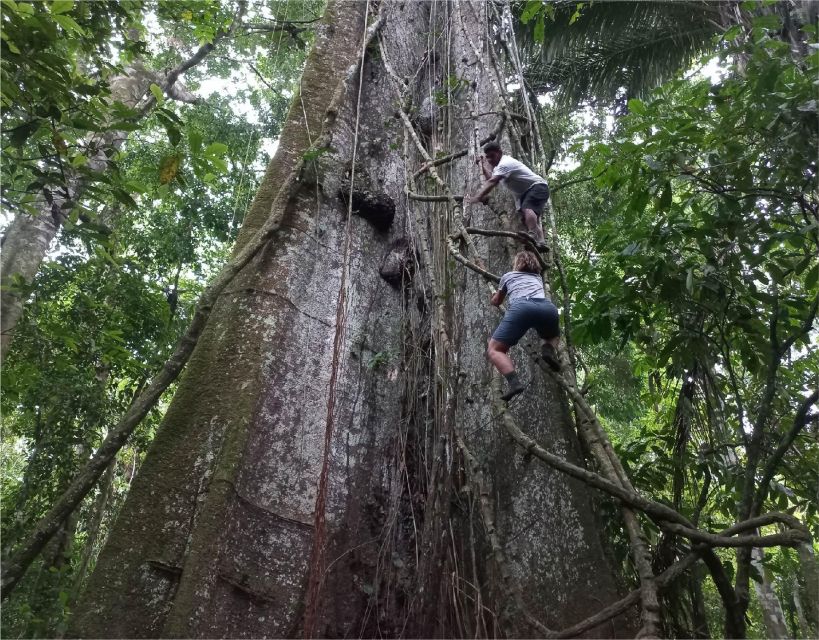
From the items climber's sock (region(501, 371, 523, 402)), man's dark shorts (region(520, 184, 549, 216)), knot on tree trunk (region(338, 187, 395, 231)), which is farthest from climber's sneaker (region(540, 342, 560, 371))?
knot on tree trunk (region(338, 187, 395, 231))

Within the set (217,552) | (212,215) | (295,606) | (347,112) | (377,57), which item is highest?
(212,215)

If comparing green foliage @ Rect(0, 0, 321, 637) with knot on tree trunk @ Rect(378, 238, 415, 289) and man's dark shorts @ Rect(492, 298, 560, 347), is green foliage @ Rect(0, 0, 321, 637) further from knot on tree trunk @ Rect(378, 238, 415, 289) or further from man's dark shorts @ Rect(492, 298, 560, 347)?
man's dark shorts @ Rect(492, 298, 560, 347)

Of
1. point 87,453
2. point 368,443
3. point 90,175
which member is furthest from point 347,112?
point 87,453

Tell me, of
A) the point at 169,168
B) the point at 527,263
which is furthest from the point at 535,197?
the point at 169,168

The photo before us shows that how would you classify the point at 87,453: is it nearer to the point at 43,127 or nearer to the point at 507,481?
the point at 43,127

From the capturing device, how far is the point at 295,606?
1821mm

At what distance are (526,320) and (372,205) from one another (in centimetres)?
106

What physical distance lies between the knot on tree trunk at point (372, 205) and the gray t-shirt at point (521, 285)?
2.56 feet

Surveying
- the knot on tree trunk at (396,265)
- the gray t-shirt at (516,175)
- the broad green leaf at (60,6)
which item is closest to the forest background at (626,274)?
the broad green leaf at (60,6)

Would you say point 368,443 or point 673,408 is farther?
point 673,408

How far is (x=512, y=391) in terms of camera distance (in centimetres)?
218

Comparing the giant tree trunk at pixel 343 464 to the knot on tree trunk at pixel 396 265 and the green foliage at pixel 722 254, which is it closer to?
the knot on tree trunk at pixel 396 265

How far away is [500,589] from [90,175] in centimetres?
209

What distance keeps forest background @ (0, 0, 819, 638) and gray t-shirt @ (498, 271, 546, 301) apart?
0.47 feet
